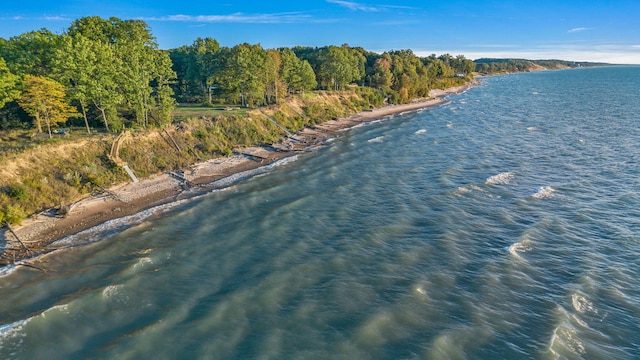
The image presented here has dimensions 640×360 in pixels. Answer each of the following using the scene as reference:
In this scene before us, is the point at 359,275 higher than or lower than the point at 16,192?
lower

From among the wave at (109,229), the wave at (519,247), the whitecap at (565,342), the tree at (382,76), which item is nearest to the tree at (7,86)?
the wave at (109,229)

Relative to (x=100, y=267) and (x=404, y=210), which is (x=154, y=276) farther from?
(x=404, y=210)

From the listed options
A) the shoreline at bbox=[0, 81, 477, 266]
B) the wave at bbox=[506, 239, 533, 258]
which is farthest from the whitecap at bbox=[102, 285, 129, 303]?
the wave at bbox=[506, 239, 533, 258]

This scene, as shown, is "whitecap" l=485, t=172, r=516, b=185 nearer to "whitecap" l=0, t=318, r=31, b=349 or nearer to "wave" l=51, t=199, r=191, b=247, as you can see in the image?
"wave" l=51, t=199, r=191, b=247

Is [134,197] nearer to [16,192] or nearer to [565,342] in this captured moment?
[16,192]

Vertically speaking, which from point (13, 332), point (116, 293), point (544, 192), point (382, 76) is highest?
point (382, 76)

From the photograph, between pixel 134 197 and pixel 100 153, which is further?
pixel 100 153

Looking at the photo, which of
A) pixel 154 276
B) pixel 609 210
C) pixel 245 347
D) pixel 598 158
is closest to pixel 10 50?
pixel 154 276

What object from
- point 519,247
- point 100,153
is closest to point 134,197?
point 100,153
